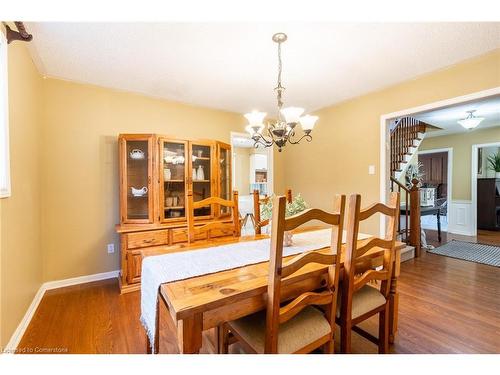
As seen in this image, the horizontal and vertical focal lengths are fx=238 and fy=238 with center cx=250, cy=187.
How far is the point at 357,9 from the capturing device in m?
1.13

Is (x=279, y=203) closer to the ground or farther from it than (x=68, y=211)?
farther from it

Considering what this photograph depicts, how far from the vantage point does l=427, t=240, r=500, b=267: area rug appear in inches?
136

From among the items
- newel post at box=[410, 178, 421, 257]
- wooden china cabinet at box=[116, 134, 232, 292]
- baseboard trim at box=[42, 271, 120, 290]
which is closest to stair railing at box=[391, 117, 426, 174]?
newel post at box=[410, 178, 421, 257]

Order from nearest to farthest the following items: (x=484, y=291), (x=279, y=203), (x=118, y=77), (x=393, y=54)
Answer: (x=279, y=203)
(x=393, y=54)
(x=484, y=291)
(x=118, y=77)

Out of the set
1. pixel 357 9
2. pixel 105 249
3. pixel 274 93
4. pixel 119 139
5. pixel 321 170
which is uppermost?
pixel 274 93

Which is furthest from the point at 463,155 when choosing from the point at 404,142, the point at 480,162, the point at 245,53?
the point at 245,53

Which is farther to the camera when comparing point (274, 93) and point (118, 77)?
point (274, 93)

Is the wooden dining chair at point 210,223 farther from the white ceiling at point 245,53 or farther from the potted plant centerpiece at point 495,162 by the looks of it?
the potted plant centerpiece at point 495,162

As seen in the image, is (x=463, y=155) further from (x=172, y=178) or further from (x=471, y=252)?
(x=172, y=178)

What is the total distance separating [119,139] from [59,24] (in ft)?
4.00

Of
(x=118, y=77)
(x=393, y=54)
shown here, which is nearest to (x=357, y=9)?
(x=393, y=54)

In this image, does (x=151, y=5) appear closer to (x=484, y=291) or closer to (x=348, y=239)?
(x=348, y=239)

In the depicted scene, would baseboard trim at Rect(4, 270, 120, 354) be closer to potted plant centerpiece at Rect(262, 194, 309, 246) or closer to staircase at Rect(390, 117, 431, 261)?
potted plant centerpiece at Rect(262, 194, 309, 246)

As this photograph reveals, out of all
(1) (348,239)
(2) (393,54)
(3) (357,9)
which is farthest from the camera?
(2) (393,54)
